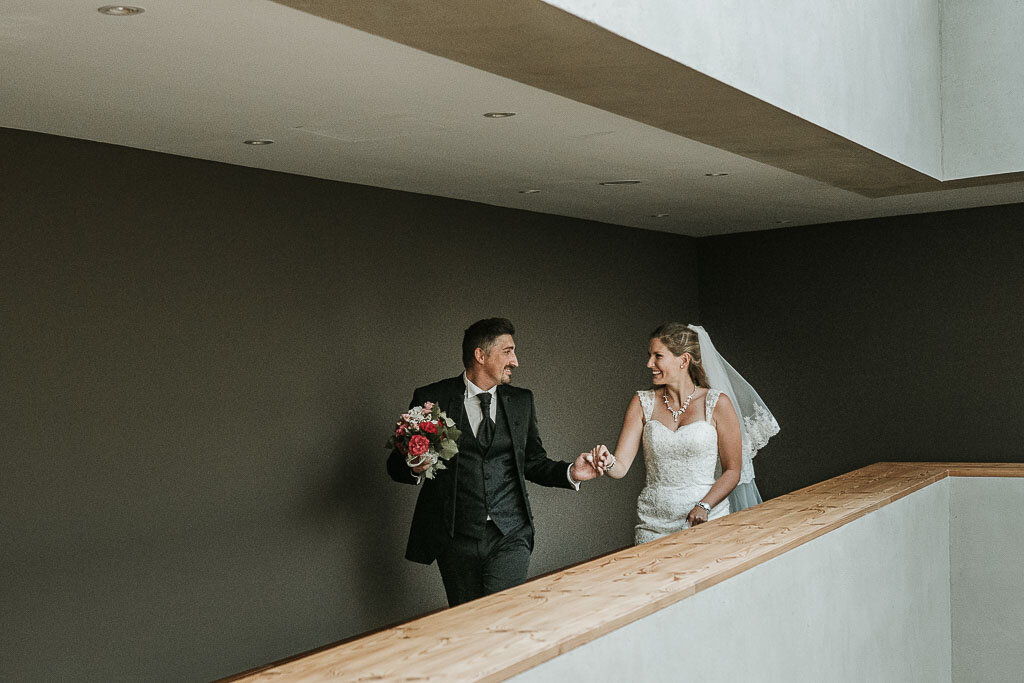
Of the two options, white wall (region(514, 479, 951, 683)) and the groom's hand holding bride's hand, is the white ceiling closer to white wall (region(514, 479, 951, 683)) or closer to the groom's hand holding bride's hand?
the groom's hand holding bride's hand

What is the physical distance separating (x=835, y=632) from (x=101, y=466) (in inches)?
119

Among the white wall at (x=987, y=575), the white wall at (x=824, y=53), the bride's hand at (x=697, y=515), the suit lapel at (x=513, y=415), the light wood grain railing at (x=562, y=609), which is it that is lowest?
the white wall at (x=987, y=575)

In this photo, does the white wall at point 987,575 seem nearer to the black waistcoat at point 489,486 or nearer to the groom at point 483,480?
the groom at point 483,480

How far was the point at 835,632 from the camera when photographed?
418cm

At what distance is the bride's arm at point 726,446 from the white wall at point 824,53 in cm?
132

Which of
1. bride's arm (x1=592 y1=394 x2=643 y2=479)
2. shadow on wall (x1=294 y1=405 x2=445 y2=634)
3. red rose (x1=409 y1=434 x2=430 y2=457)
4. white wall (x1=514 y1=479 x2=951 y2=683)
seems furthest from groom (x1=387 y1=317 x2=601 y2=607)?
white wall (x1=514 y1=479 x2=951 y2=683)

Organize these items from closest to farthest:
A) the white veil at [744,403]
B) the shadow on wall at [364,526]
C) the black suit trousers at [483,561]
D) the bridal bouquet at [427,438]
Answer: the bridal bouquet at [427,438], the black suit trousers at [483,561], the shadow on wall at [364,526], the white veil at [744,403]

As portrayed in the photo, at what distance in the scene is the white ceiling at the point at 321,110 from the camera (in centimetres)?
299

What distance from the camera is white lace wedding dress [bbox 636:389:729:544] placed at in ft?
16.4

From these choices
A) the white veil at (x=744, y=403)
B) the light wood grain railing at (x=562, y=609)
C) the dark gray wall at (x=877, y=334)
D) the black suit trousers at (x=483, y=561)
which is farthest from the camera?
the dark gray wall at (x=877, y=334)

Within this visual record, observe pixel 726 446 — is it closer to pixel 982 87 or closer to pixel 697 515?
pixel 697 515

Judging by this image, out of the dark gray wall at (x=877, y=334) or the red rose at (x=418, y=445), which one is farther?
the dark gray wall at (x=877, y=334)

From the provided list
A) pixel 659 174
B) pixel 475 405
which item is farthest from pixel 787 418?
pixel 475 405

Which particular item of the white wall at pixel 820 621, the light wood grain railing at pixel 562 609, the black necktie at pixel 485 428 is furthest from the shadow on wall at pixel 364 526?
the white wall at pixel 820 621
